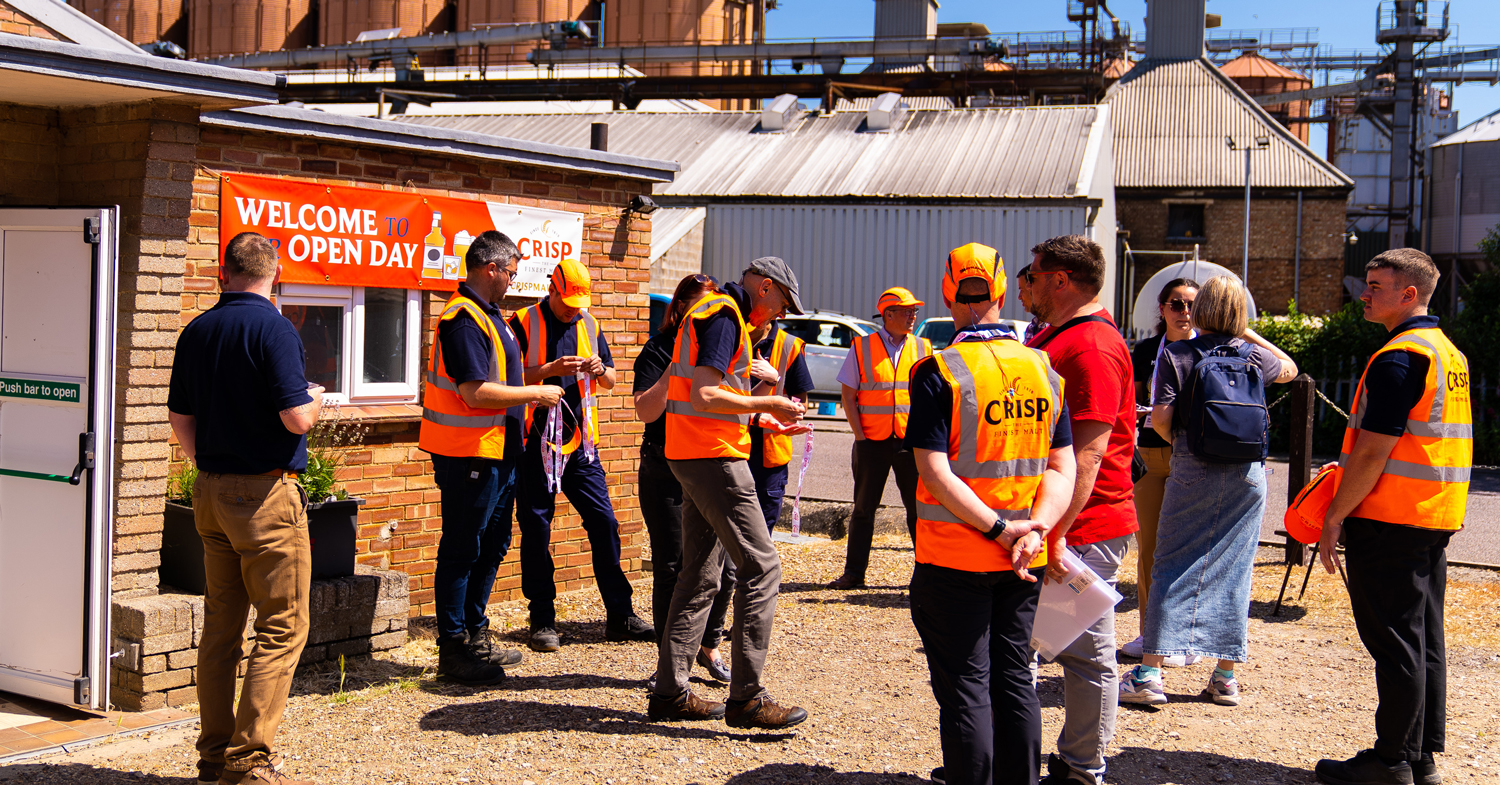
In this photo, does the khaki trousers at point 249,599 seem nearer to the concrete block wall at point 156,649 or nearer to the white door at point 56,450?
the concrete block wall at point 156,649

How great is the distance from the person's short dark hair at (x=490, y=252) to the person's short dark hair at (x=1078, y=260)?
8.01 ft

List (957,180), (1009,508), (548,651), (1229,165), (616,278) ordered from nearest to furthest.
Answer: (1009,508) → (548,651) → (616,278) → (957,180) → (1229,165)

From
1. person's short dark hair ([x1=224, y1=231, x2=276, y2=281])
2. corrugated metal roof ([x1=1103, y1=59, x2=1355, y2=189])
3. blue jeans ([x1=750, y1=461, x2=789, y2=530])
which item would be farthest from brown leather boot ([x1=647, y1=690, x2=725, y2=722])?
corrugated metal roof ([x1=1103, y1=59, x2=1355, y2=189])

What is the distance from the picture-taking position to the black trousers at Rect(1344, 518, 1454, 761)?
14.0 feet

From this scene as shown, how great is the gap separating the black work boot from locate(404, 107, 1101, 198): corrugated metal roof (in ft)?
64.2

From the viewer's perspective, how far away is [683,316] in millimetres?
5277

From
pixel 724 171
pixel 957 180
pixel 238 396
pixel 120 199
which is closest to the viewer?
pixel 238 396

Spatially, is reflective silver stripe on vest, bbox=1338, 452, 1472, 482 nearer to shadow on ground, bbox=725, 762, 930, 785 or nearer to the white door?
shadow on ground, bbox=725, 762, 930, 785

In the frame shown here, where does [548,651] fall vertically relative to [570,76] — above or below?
below

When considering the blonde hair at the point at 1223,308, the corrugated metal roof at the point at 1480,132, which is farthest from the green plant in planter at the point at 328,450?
the corrugated metal roof at the point at 1480,132

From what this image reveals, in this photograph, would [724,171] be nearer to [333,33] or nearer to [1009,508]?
[333,33]

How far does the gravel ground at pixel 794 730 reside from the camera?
14.5ft

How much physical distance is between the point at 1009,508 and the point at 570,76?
1293 inches

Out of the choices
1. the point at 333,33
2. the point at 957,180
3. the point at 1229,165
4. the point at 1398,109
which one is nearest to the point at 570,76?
the point at 333,33
